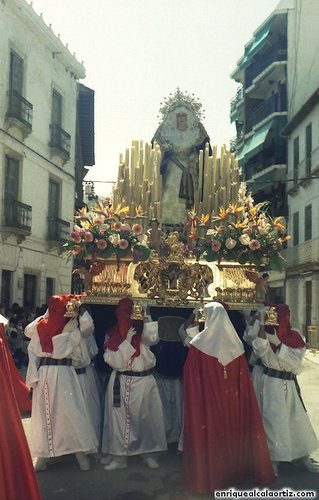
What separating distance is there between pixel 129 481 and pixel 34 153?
13.6m

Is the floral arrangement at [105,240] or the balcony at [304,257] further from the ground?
the balcony at [304,257]

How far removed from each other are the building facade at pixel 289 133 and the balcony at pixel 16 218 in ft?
30.9

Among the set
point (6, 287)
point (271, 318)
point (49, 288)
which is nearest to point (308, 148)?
point (49, 288)

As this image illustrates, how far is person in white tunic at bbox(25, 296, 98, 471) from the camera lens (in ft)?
17.9

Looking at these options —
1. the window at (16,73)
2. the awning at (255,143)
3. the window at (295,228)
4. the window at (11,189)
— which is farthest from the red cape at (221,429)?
the awning at (255,143)

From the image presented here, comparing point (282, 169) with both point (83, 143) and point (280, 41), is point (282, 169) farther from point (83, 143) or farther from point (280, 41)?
point (83, 143)

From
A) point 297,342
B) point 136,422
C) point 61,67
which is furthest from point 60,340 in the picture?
point 61,67

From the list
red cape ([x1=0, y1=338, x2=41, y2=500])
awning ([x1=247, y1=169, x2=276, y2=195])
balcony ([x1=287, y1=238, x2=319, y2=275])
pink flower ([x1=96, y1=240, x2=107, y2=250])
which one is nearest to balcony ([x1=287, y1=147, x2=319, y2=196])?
awning ([x1=247, y1=169, x2=276, y2=195])

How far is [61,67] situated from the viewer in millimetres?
19859

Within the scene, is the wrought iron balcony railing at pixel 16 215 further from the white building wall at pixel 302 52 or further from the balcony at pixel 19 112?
Result: the white building wall at pixel 302 52

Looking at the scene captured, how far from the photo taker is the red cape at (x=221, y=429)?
Answer: 194 inches

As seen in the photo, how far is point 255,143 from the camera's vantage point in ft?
92.0

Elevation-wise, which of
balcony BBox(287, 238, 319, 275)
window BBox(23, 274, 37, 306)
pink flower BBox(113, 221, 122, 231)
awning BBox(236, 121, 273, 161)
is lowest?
window BBox(23, 274, 37, 306)

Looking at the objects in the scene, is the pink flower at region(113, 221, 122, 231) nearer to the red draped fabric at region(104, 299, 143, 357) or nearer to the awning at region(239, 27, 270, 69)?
the red draped fabric at region(104, 299, 143, 357)
